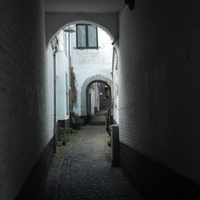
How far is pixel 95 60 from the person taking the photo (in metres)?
25.1

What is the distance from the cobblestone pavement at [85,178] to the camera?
7.21 meters

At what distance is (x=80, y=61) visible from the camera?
25234 mm

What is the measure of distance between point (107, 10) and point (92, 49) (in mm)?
15176

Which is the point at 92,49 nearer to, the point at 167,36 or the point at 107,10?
the point at 107,10

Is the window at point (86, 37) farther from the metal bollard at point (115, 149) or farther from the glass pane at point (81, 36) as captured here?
the metal bollard at point (115, 149)

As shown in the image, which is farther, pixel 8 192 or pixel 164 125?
pixel 164 125

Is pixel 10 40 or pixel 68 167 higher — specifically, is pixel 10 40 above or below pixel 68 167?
above

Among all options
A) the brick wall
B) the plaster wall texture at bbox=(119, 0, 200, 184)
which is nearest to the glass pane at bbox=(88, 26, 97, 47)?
the plaster wall texture at bbox=(119, 0, 200, 184)

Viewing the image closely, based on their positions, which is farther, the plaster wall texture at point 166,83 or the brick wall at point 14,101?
the plaster wall texture at point 166,83

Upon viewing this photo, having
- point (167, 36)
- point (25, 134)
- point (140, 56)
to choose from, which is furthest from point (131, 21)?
point (25, 134)

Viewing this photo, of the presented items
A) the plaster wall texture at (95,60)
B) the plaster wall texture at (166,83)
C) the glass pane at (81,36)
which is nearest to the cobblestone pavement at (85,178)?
the plaster wall texture at (166,83)

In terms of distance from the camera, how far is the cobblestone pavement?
23.6ft

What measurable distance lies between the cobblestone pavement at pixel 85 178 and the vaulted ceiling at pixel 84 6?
14.0ft

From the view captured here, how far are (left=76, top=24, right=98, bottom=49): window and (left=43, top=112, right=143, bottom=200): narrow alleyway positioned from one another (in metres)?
12.5
